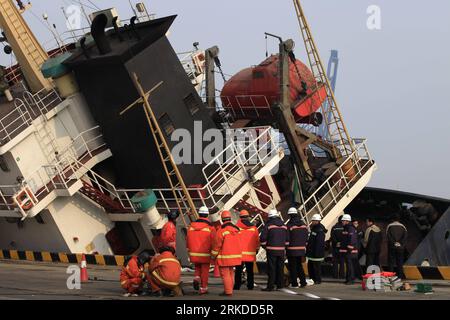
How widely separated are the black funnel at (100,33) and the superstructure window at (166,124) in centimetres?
229

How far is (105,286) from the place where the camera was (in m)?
16.4

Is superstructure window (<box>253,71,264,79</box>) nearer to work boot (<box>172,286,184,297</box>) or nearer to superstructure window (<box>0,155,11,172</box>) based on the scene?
superstructure window (<box>0,155,11,172</box>)

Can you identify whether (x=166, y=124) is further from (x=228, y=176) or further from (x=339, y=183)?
(x=339, y=183)

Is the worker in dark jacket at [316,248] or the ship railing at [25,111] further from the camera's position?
the ship railing at [25,111]

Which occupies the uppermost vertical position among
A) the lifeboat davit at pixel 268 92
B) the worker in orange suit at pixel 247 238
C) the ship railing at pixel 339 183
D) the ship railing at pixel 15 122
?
the ship railing at pixel 15 122

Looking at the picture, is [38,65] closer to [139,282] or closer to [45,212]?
[45,212]

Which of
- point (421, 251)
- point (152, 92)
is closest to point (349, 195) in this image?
point (421, 251)

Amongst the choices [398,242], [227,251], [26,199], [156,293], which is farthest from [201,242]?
[26,199]

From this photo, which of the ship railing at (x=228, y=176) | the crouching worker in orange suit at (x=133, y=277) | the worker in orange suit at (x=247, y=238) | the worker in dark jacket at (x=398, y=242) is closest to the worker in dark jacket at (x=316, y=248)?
the worker in dark jacket at (x=398, y=242)

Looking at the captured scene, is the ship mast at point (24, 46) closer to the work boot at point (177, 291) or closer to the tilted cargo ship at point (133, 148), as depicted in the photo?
the tilted cargo ship at point (133, 148)

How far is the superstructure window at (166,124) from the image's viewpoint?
21.8 metres

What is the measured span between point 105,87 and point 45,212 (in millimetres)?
3746

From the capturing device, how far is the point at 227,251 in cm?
1403

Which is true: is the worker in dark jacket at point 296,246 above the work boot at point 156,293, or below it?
below
